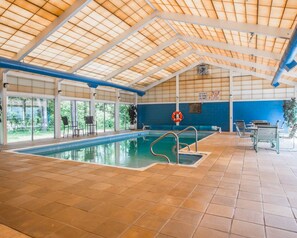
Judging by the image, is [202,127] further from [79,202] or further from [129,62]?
[79,202]

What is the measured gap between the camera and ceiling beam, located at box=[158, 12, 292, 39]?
534 cm

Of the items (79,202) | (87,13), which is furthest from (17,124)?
(79,202)

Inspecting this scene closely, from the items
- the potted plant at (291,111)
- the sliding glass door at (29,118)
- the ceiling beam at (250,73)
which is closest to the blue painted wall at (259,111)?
the ceiling beam at (250,73)

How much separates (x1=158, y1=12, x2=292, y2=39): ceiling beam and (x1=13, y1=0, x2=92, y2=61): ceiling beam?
3.06 m

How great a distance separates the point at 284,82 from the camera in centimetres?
1198

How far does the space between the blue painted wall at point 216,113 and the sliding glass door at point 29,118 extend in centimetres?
825

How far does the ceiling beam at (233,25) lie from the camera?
534cm

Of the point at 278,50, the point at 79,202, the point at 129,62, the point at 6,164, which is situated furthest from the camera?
the point at 129,62

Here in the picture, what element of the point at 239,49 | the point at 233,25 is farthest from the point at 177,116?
the point at 233,25

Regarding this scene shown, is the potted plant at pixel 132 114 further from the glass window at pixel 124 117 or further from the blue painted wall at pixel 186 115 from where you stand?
the blue painted wall at pixel 186 115

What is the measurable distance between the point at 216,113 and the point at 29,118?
11.7m

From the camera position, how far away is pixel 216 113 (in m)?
14.3

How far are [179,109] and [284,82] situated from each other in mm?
7016

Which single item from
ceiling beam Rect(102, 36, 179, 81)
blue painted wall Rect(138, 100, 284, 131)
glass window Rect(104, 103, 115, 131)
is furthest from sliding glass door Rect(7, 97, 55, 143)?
blue painted wall Rect(138, 100, 284, 131)
